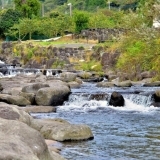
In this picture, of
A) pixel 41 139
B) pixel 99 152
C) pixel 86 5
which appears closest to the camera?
pixel 41 139

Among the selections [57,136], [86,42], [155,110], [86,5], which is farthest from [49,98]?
[86,5]

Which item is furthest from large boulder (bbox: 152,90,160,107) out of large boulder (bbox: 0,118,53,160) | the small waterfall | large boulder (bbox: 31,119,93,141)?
large boulder (bbox: 0,118,53,160)

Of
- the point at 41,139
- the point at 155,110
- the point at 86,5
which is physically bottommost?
the point at 155,110

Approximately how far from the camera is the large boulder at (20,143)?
9.27 meters

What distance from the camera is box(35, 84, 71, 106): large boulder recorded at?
32.0m

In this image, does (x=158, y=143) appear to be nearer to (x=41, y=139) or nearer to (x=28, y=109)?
(x=41, y=139)

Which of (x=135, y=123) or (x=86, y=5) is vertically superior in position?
(x=86, y=5)

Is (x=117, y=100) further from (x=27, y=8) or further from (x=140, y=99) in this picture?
(x=27, y=8)

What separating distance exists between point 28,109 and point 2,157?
19.8 meters

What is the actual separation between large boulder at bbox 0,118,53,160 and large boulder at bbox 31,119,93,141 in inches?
289

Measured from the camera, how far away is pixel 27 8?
272 feet

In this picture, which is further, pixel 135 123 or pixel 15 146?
pixel 135 123

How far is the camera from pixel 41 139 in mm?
11523

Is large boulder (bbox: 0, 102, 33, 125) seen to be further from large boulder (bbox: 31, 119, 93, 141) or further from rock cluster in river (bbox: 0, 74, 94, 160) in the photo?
large boulder (bbox: 31, 119, 93, 141)
